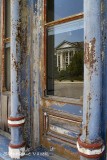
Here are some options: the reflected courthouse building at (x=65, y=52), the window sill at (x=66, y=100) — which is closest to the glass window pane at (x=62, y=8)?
the reflected courthouse building at (x=65, y=52)

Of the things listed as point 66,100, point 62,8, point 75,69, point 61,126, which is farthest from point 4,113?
point 62,8

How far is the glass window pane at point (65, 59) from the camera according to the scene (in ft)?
7.47

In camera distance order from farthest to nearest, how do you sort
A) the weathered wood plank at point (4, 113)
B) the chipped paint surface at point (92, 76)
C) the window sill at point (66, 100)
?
the weathered wood plank at point (4, 113) → the window sill at point (66, 100) → the chipped paint surface at point (92, 76)

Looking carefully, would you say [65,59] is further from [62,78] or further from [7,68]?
[7,68]

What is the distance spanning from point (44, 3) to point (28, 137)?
1.61m

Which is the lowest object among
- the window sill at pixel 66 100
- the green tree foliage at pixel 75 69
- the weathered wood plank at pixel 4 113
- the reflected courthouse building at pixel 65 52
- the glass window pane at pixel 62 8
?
the weathered wood plank at pixel 4 113

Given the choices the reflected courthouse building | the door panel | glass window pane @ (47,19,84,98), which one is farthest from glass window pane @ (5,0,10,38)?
the door panel

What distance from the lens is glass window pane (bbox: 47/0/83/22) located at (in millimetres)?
2283

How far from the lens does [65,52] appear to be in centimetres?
246

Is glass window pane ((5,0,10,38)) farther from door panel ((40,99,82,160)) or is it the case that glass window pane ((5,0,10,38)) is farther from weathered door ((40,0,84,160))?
door panel ((40,99,82,160))

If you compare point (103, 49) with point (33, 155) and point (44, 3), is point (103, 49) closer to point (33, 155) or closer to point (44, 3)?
point (44, 3)

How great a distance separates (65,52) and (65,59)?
7 cm

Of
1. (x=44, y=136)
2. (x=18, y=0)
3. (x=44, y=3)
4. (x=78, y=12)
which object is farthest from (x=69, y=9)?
(x=44, y=136)

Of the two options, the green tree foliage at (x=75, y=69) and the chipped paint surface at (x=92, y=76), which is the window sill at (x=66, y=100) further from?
the chipped paint surface at (x=92, y=76)
